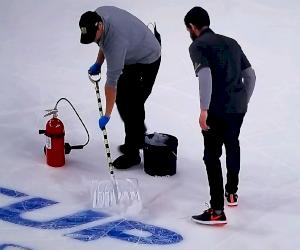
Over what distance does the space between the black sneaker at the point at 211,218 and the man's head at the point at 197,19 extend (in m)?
1.03

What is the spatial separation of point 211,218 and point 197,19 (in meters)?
1.13

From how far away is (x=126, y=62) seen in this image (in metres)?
4.45

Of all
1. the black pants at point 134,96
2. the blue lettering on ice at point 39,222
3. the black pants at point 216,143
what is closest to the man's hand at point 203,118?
the black pants at point 216,143

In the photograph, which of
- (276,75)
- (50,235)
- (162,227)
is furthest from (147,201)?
(276,75)

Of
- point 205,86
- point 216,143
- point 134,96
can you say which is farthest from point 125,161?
point 205,86

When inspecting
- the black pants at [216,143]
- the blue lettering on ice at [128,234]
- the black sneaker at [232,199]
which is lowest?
the blue lettering on ice at [128,234]

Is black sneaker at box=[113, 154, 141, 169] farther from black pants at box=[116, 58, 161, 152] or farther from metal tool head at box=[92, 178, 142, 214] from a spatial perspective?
metal tool head at box=[92, 178, 142, 214]

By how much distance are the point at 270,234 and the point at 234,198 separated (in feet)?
1.32

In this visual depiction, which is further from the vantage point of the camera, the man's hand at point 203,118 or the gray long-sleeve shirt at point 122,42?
the gray long-sleeve shirt at point 122,42

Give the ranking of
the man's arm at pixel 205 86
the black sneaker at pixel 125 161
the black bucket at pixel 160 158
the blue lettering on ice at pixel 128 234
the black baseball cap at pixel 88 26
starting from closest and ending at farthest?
the man's arm at pixel 205 86
the blue lettering on ice at pixel 128 234
the black baseball cap at pixel 88 26
the black bucket at pixel 160 158
the black sneaker at pixel 125 161

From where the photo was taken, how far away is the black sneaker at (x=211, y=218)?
372cm

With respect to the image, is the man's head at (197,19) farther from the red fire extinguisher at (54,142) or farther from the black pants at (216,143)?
the red fire extinguisher at (54,142)

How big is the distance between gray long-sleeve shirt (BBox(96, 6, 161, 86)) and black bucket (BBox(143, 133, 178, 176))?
0.60 m

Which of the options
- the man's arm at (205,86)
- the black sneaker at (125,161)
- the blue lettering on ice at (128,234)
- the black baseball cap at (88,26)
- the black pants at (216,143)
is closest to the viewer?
the man's arm at (205,86)
